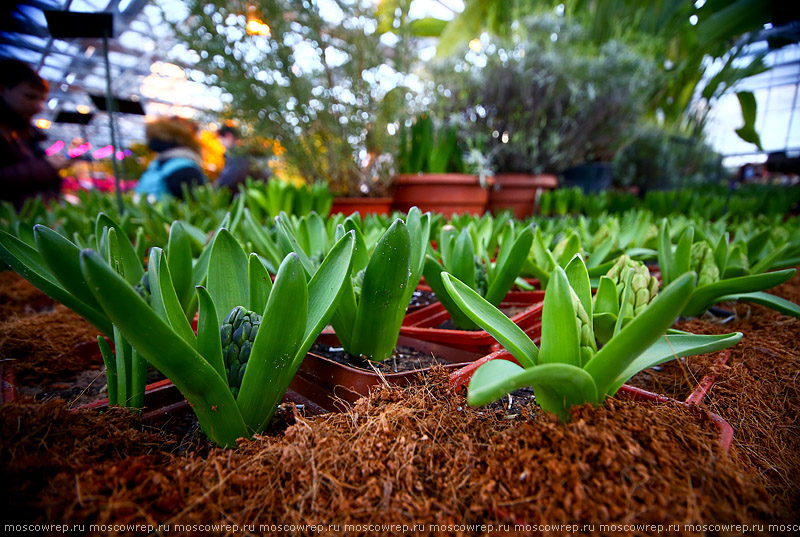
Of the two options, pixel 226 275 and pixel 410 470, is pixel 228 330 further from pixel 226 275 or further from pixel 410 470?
pixel 410 470

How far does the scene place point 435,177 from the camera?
2855 millimetres

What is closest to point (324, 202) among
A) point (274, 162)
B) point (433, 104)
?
point (274, 162)

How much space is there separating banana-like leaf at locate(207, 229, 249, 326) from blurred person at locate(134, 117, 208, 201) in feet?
12.9

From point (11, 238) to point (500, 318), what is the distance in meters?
0.86

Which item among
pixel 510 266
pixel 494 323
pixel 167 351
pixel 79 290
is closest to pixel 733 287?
pixel 510 266

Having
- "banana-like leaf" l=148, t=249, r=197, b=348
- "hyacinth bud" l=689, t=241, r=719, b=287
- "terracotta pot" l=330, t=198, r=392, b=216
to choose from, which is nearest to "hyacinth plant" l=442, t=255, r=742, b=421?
"banana-like leaf" l=148, t=249, r=197, b=348

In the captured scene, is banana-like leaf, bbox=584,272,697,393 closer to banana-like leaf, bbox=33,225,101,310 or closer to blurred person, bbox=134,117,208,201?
banana-like leaf, bbox=33,225,101,310

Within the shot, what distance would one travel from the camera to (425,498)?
1.63 feet

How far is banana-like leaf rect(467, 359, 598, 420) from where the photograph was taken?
0.45m

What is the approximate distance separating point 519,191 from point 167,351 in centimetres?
339

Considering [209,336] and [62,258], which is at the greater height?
[62,258]

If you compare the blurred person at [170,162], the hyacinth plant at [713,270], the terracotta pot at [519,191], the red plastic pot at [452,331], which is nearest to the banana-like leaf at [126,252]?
the red plastic pot at [452,331]

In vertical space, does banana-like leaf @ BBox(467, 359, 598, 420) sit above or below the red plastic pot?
above

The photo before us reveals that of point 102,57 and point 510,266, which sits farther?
point 102,57
